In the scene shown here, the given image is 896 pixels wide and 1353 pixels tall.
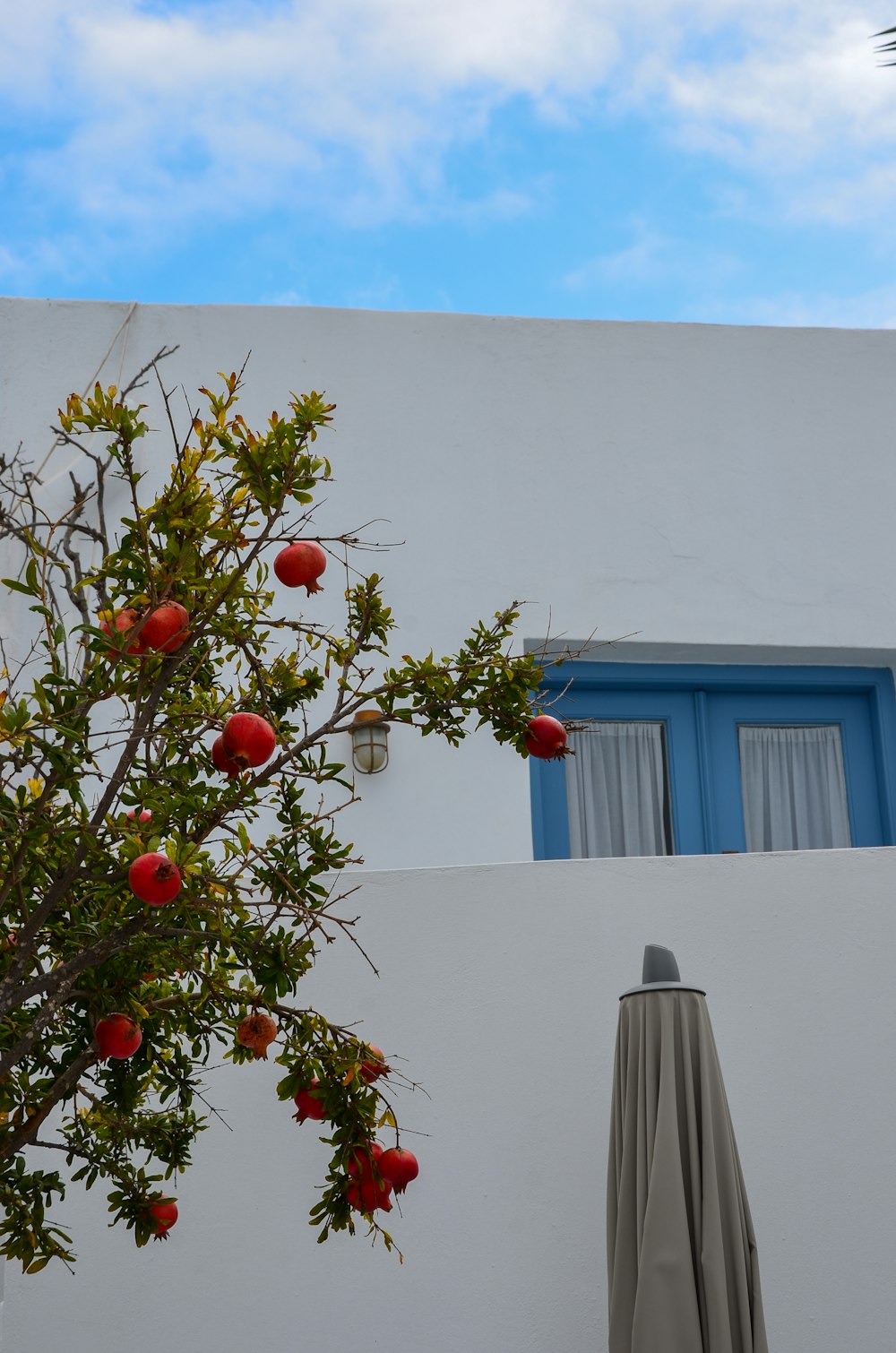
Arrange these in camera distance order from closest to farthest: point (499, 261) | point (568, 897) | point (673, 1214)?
point (673, 1214) < point (568, 897) < point (499, 261)

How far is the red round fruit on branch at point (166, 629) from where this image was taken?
103 inches

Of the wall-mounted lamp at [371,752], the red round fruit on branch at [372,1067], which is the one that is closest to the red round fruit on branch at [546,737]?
the red round fruit on branch at [372,1067]

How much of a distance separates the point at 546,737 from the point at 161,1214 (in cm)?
128

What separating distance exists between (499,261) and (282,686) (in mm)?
3544

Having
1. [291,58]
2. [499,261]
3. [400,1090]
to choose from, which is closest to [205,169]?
[291,58]

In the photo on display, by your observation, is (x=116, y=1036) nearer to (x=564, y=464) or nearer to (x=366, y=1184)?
(x=366, y=1184)

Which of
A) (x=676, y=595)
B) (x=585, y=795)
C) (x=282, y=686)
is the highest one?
(x=676, y=595)

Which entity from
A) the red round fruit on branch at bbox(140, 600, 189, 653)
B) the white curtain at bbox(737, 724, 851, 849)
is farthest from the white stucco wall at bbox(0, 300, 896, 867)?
the red round fruit on branch at bbox(140, 600, 189, 653)

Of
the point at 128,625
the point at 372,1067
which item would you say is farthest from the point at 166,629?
the point at 372,1067

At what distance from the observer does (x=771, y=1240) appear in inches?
180

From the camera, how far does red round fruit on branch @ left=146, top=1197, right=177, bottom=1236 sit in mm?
3104

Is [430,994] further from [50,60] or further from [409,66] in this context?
[50,60]

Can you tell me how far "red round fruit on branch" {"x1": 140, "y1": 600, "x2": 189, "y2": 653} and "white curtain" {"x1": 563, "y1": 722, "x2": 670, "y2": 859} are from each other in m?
3.77

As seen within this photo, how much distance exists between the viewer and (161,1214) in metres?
3.15
